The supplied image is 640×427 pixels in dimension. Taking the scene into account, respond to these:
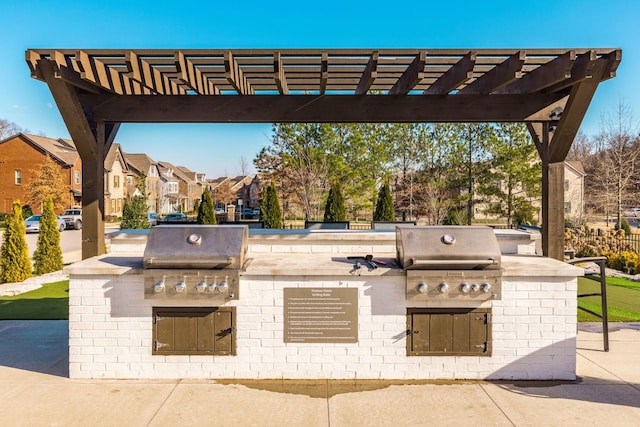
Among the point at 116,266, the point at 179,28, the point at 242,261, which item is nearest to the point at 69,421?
the point at 116,266

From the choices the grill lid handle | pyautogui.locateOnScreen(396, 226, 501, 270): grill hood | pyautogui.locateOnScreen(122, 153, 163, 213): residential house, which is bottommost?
the grill lid handle

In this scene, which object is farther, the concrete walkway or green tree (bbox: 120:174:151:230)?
green tree (bbox: 120:174:151:230)

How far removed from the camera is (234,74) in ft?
15.2

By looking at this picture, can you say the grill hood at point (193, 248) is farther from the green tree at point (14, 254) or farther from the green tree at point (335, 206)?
the green tree at point (335, 206)

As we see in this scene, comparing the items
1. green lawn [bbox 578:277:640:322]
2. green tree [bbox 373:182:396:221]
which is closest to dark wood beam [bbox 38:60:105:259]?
green lawn [bbox 578:277:640:322]

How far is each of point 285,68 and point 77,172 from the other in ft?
104

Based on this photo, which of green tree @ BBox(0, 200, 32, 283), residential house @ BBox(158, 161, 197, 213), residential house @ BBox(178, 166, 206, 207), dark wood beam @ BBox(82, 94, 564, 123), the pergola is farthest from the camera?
residential house @ BBox(178, 166, 206, 207)

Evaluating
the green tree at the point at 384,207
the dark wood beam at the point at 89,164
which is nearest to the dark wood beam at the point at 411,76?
the dark wood beam at the point at 89,164

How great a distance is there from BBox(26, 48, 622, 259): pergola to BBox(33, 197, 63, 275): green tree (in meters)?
6.04

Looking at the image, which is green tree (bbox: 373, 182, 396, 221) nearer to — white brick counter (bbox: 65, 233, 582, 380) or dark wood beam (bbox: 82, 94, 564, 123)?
dark wood beam (bbox: 82, 94, 564, 123)

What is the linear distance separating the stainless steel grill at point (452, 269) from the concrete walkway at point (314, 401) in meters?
0.81

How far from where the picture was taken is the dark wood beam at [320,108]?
5316mm

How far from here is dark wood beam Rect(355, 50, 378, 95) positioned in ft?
14.1

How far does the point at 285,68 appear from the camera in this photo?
5.04 m
